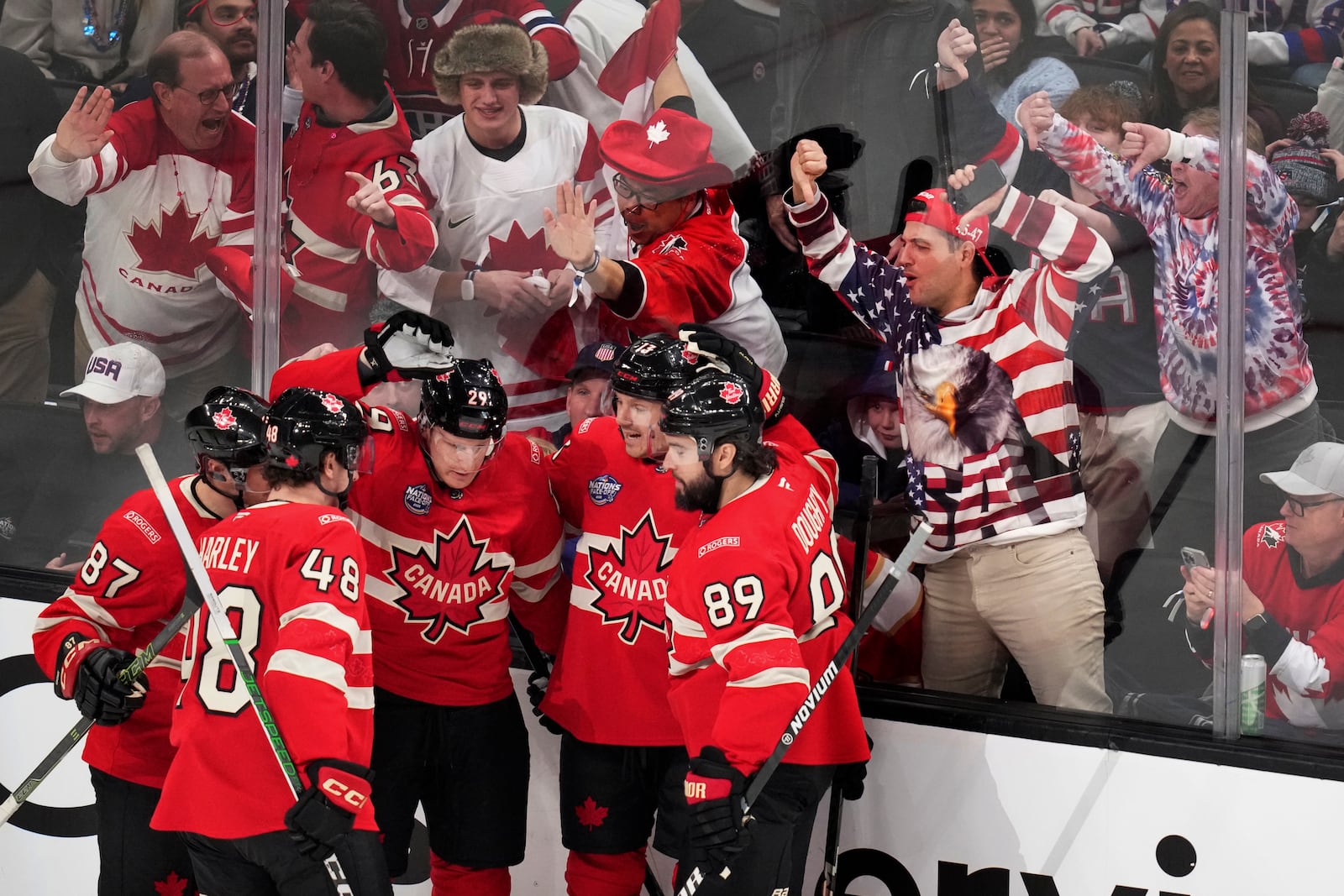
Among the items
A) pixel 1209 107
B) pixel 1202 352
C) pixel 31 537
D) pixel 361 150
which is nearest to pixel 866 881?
pixel 1202 352

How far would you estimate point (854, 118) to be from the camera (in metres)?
3.38

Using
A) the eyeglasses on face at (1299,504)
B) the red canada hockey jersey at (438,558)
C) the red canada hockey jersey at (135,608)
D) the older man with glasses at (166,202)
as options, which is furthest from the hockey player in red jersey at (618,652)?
the older man with glasses at (166,202)

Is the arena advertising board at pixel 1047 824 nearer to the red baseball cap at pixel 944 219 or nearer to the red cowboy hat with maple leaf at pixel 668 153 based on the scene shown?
the red baseball cap at pixel 944 219

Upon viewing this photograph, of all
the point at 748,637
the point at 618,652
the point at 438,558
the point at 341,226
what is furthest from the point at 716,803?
the point at 341,226

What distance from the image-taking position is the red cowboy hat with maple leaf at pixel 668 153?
11.6ft

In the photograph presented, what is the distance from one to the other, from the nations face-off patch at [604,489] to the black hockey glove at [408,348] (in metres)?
0.41

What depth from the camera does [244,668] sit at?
8.24 feet

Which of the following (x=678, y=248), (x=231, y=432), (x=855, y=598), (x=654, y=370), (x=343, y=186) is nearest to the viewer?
(x=231, y=432)

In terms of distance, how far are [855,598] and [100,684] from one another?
5.10 ft

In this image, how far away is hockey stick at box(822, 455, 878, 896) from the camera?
316cm

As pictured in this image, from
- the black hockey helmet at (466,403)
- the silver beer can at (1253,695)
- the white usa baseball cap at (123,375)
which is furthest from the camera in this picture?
the white usa baseball cap at (123,375)

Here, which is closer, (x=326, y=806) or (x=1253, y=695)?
(x=326, y=806)

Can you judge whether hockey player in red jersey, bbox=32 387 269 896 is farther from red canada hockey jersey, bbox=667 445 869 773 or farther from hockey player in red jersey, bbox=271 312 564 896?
red canada hockey jersey, bbox=667 445 869 773

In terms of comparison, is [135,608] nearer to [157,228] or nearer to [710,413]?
[710,413]
